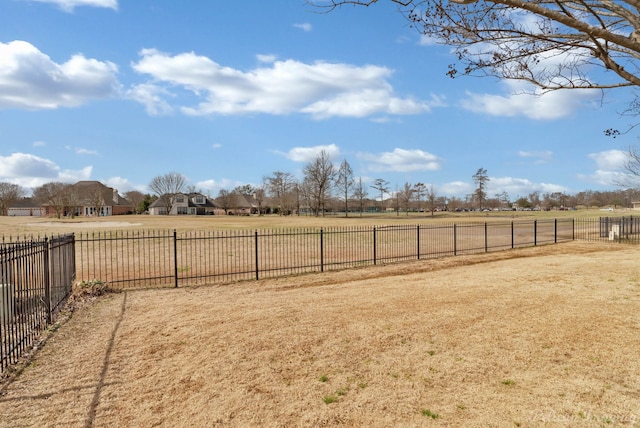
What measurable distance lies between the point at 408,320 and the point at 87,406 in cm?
493

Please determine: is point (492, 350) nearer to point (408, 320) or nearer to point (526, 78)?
point (408, 320)

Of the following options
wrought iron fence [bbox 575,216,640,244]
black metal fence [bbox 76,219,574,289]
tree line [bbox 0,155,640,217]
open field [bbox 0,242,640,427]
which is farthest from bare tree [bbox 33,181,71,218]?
wrought iron fence [bbox 575,216,640,244]

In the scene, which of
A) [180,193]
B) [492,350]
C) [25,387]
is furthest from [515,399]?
[180,193]

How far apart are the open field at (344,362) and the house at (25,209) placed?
100719 mm

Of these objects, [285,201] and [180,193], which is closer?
[285,201]

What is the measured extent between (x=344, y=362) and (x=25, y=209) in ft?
359

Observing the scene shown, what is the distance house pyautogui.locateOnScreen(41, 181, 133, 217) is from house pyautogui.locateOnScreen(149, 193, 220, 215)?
656cm

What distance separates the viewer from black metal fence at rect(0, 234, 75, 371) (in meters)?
5.74

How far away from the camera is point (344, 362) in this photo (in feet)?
17.4

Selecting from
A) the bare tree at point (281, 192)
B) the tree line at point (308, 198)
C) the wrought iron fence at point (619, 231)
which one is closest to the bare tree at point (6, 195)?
the tree line at point (308, 198)

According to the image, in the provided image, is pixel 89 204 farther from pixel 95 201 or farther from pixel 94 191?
pixel 95 201

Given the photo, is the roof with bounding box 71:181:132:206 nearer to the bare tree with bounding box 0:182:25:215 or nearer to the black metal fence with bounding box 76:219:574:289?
the bare tree with bounding box 0:182:25:215

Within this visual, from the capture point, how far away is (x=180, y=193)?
93188 mm

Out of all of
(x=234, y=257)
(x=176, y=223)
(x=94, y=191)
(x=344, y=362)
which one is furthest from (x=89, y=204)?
(x=344, y=362)
